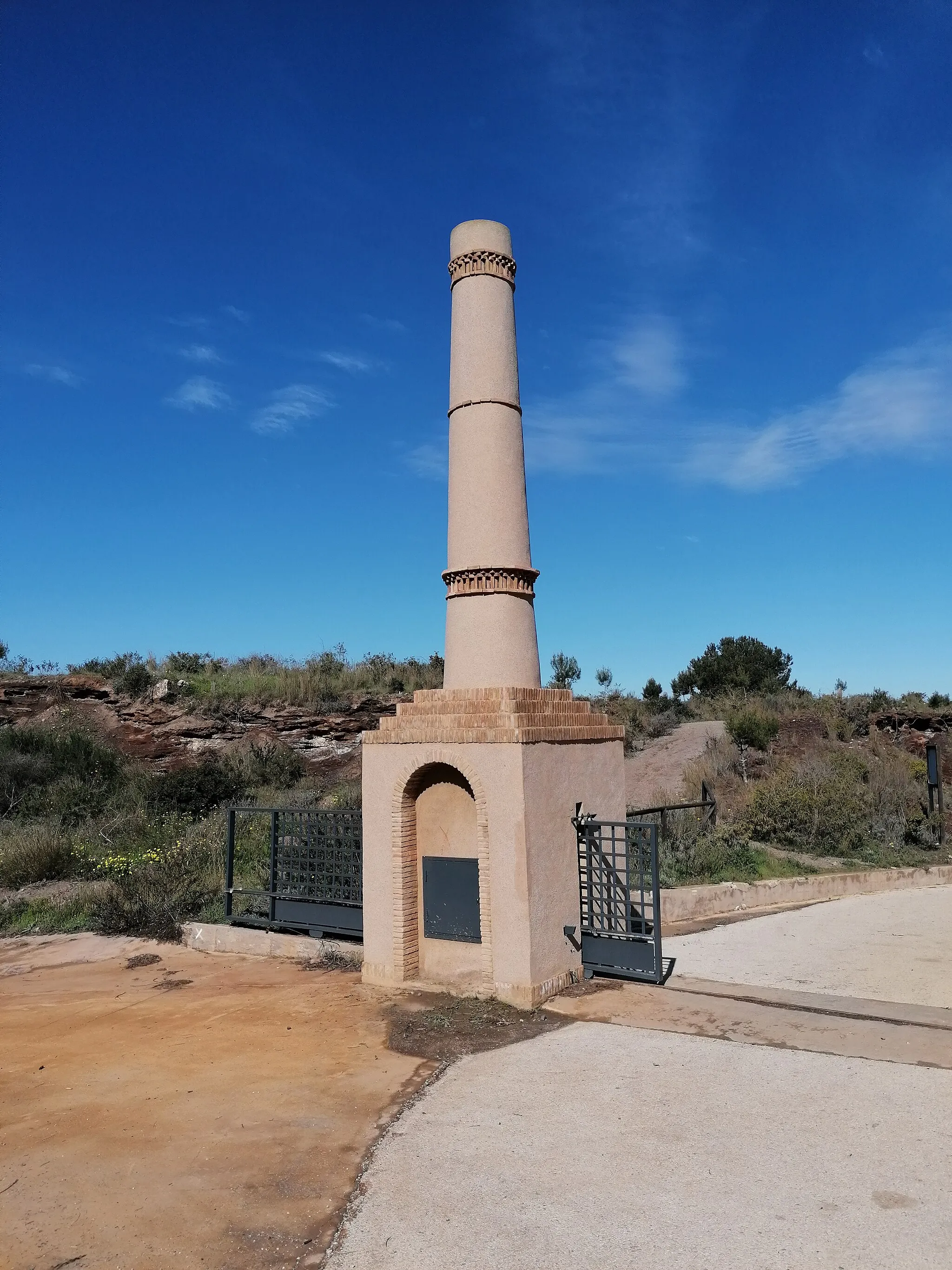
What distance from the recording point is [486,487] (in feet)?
28.4

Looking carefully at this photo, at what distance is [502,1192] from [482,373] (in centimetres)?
720

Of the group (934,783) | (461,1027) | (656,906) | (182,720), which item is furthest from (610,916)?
(182,720)

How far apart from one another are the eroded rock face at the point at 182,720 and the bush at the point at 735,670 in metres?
18.4

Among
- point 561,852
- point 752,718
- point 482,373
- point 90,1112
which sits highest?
point 482,373

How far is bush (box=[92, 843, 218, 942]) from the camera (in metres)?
11.0

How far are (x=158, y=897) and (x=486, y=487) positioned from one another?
754cm

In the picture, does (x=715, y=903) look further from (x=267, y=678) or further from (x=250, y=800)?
(x=267, y=678)

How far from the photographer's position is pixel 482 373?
348 inches

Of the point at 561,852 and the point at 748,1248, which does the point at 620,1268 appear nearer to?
the point at 748,1248

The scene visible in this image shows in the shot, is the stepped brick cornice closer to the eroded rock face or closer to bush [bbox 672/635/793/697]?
the eroded rock face

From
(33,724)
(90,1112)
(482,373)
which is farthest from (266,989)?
(33,724)

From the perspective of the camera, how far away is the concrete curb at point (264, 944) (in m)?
9.44

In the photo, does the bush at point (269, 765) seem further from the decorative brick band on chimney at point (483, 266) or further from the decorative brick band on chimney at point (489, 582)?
the decorative brick band on chimney at point (483, 266)

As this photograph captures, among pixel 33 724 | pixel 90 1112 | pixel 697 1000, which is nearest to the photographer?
pixel 90 1112
